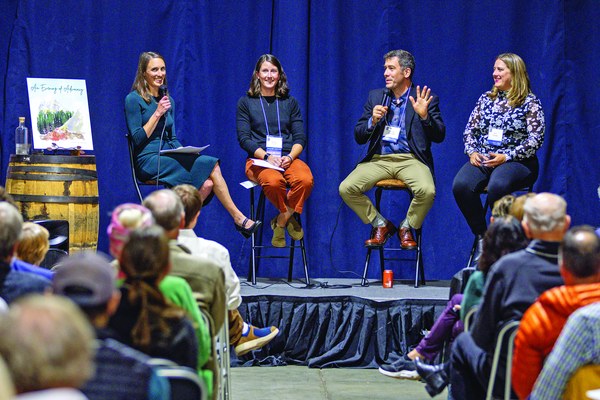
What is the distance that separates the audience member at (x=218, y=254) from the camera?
11.7 ft

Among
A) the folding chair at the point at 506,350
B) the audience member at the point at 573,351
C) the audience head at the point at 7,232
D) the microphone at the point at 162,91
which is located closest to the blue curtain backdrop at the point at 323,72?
the microphone at the point at 162,91

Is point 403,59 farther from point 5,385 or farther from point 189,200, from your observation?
point 5,385

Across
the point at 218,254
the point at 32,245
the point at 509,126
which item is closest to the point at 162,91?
the point at 509,126

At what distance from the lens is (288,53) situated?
6586 millimetres

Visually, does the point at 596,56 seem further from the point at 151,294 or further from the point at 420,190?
the point at 151,294

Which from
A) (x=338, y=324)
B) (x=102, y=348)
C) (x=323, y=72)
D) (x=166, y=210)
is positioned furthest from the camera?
(x=323, y=72)

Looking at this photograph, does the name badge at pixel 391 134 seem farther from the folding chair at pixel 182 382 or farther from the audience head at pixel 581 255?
the folding chair at pixel 182 382

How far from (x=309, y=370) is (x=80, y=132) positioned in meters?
2.24

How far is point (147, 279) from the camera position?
2.26m

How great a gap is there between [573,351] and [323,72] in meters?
4.63

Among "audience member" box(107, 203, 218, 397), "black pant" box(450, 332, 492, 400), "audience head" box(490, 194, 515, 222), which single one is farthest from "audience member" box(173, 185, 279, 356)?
"audience head" box(490, 194, 515, 222)

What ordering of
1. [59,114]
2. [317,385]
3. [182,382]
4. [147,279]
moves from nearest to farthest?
[182,382]
[147,279]
[317,385]
[59,114]

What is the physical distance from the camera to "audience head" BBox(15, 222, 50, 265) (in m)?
3.16

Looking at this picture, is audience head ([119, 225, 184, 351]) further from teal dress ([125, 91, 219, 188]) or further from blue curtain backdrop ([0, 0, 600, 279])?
blue curtain backdrop ([0, 0, 600, 279])
